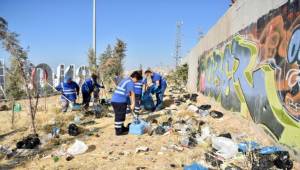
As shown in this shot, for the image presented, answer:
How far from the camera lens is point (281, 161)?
5.00 m

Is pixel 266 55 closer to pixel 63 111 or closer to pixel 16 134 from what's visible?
pixel 16 134

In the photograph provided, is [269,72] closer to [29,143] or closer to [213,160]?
[213,160]

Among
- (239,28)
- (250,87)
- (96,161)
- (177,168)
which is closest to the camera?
(177,168)

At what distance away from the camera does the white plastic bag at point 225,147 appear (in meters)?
5.53

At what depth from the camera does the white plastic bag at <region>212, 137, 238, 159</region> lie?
18.1ft

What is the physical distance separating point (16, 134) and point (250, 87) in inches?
257

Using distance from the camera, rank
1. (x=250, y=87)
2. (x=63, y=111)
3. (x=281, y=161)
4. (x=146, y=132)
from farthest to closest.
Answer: (x=63, y=111) → (x=146, y=132) → (x=250, y=87) → (x=281, y=161)

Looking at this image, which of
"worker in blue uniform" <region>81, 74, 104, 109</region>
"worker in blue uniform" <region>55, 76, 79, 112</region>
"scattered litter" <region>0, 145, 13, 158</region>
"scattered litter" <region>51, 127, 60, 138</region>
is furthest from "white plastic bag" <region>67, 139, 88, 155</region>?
"worker in blue uniform" <region>81, 74, 104, 109</region>

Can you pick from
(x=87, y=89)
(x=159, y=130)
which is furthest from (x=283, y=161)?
(x=87, y=89)

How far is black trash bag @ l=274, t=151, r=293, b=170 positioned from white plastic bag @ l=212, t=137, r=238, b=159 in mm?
709

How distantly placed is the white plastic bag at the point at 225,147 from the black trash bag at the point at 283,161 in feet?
2.33

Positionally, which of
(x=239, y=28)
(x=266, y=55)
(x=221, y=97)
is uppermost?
(x=239, y=28)

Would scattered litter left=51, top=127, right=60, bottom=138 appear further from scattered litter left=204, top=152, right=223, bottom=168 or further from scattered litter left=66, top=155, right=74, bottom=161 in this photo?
scattered litter left=204, top=152, right=223, bottom=168

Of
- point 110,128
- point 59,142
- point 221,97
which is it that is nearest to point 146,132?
point 110,128
